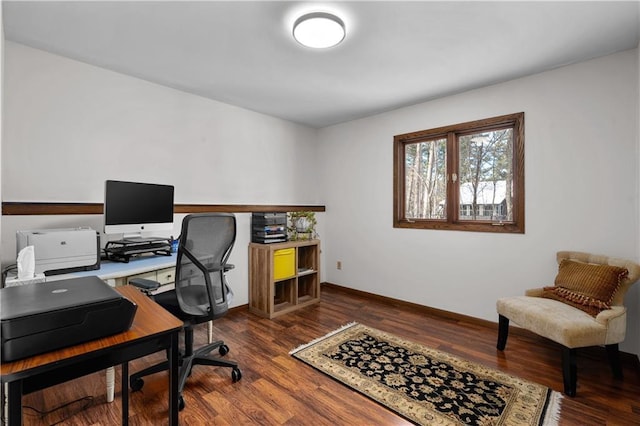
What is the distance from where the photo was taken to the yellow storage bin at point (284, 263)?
343 cm

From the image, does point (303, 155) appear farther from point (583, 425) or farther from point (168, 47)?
point (583, 425)

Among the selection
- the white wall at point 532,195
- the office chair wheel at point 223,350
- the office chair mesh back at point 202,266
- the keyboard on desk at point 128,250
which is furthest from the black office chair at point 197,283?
the white wall at point 532,195

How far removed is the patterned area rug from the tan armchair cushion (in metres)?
0.68

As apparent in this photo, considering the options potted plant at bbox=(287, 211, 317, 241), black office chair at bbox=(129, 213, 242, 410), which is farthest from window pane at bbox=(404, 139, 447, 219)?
black office chair at bbox=(129, 213, 242, 410)

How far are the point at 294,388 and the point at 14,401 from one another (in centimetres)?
149

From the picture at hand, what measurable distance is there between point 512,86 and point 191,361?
3.61 metres

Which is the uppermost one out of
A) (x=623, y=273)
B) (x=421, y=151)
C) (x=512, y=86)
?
(x=512, y=86)

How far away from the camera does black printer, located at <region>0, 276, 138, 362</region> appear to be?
34.2 inches

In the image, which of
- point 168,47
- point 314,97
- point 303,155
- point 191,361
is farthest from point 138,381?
point 303,155

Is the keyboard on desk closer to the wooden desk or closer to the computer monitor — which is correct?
the computer monitor

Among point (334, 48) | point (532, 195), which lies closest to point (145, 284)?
point (334, 48)

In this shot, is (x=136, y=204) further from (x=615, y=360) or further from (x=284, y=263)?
(x=615, y=360)

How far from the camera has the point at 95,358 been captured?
100 cm

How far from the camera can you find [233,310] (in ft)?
11.4
